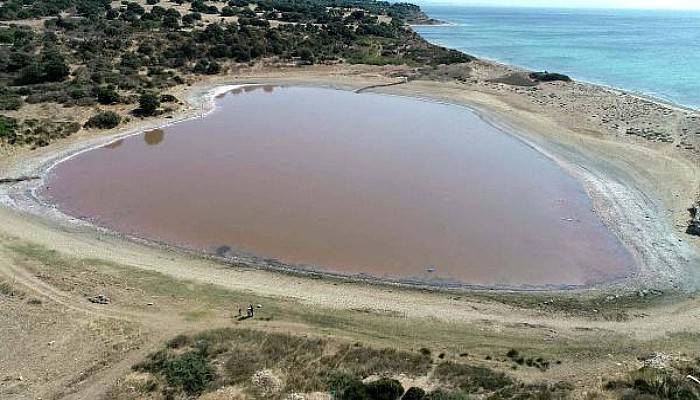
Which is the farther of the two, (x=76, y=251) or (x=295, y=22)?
(x=295, y=22)

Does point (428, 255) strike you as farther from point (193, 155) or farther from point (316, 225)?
point (193, 155)

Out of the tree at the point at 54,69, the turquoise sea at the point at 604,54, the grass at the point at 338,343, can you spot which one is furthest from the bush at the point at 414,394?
the turquoise sea at the point at 604,54

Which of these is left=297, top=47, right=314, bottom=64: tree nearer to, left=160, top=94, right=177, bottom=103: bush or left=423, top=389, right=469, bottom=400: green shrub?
left=160, top=94, right=177, bottom=103: bush

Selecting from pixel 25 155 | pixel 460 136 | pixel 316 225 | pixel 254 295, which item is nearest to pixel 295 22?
pixel 460 136

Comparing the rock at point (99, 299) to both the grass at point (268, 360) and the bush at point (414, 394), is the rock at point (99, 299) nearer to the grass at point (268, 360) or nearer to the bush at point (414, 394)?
the grass at point (268, 360)

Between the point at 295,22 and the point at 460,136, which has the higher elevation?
the point at 295,22

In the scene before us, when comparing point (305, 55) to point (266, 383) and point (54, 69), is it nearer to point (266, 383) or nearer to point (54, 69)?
point (54, 69)

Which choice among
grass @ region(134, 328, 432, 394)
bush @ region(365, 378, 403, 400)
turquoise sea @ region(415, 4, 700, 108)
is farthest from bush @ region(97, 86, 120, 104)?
turquoise sea @ region(415, 4, 700, 108)
